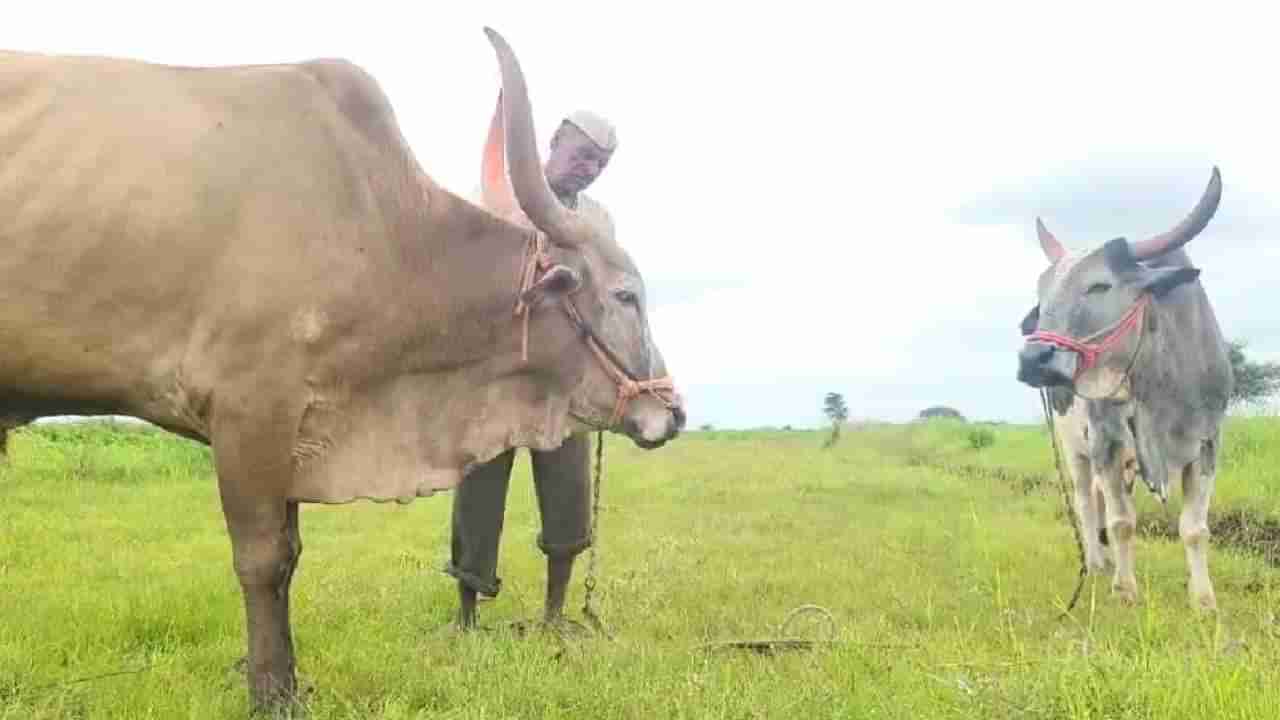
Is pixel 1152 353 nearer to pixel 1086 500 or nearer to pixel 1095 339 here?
pixel 1095 339

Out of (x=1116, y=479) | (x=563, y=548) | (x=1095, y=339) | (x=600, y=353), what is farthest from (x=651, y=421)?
→ (x=1116, y=479)

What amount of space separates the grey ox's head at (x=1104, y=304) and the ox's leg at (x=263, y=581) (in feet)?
10.5

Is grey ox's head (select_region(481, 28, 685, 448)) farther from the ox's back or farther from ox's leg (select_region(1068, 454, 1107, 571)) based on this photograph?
ox's leg (select_region(1068, 454, 1107, 571))

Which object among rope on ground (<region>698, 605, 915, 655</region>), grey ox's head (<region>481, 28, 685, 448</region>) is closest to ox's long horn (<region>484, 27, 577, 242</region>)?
grey ox's head (<region>481, 28, 685, 448</region>)

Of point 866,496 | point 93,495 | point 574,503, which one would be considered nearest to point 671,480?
point 866,496

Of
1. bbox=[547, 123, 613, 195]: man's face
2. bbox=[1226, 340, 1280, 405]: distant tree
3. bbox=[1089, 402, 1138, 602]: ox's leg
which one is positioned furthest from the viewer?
bbox=[1226, 340, 1280, 405]: distant tree

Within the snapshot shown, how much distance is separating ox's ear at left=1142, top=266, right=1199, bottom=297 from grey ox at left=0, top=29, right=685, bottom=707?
2.58m

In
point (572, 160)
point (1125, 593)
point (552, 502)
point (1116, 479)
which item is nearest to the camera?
point (572, 160)

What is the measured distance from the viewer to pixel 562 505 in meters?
4.92

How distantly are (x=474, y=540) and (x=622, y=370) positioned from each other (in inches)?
44.2

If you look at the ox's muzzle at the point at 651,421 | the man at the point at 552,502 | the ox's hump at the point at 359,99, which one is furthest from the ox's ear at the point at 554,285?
the man at the point at 552,502

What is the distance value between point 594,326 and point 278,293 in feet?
3.55

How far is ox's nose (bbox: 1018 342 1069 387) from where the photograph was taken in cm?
537

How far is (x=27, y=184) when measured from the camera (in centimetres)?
345
